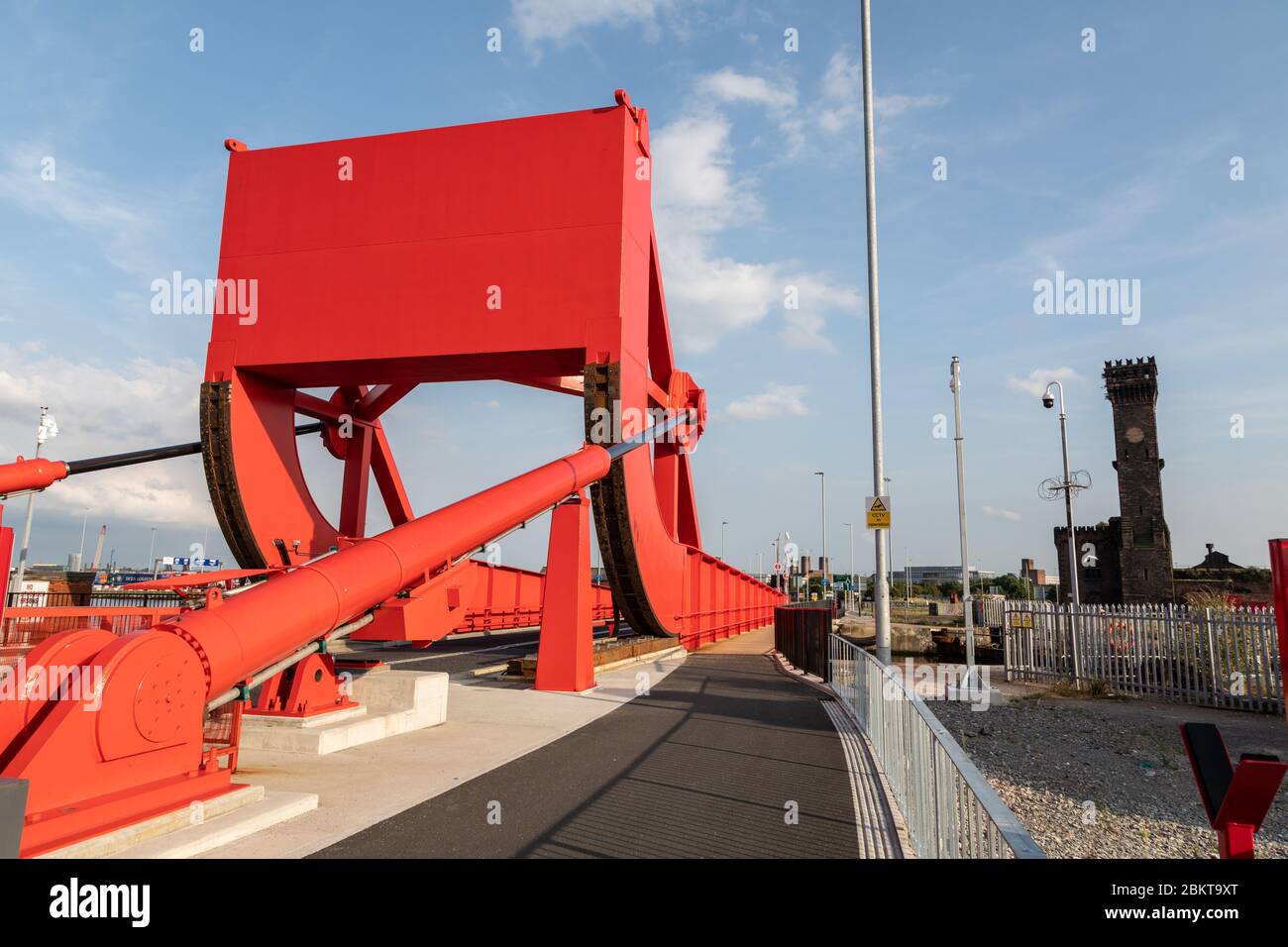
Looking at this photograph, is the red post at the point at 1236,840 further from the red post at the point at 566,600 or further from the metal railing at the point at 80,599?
the metal railing at the point at 80,599

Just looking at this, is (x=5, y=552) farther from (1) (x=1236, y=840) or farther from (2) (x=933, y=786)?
(1) (x=1236, y=840)

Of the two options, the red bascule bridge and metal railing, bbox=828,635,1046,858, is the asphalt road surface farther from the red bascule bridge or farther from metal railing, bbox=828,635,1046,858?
the red bascule bridge

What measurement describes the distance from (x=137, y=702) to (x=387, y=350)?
34.3ft

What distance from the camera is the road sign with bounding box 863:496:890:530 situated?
1232 cm

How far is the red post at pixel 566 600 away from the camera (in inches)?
543

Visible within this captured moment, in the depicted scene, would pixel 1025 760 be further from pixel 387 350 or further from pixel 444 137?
pixel 444 137

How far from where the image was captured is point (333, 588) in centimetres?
697

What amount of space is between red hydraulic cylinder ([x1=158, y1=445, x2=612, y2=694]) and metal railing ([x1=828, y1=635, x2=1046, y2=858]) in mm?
5056

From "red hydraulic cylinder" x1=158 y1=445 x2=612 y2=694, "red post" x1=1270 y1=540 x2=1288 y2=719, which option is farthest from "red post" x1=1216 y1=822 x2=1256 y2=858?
"red hydraulic cylinder" x1=158 y1=445 x2=612 y2=694

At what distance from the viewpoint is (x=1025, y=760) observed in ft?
36.9

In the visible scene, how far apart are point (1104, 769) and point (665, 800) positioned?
7.70 meters

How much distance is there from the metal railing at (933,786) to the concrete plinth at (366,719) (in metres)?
6.01

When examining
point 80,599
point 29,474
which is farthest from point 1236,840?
point 80,599
